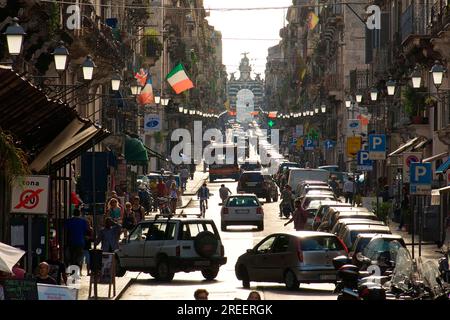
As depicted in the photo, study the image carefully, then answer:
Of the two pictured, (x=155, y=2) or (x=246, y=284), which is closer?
(x=246, y=284)

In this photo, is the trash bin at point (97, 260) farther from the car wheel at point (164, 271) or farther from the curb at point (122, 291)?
the car wheel at point (164, 271)

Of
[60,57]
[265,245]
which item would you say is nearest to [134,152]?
[265,245]

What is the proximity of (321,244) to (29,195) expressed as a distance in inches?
337

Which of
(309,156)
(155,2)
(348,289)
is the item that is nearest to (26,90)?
(348,289)

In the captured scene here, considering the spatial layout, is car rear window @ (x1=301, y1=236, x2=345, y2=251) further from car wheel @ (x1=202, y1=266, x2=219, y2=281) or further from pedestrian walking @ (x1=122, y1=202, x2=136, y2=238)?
pedestrian walking @ (x1=122, y1=202, x2=136, y2=238)

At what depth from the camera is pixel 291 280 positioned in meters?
29.5

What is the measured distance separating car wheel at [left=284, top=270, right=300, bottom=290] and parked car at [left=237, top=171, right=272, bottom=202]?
46494mm

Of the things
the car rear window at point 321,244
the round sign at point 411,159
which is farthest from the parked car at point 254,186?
the car rear window at point 321,244

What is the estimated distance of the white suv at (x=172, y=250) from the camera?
32.7 metres

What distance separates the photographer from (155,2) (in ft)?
364

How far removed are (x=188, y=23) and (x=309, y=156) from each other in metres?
26.0

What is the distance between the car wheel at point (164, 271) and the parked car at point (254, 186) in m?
43.2
